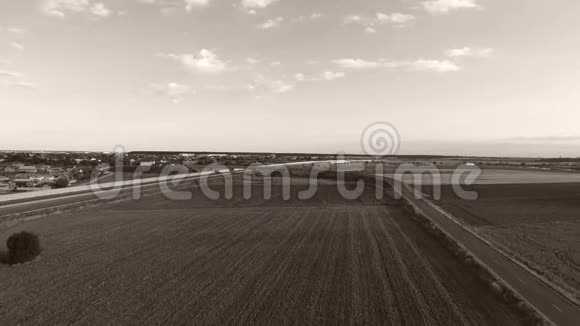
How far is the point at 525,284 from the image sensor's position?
16.4 meters

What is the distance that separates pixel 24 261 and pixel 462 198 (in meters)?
49.7

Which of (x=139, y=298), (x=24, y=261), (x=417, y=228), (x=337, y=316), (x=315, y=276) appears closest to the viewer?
(x=337, y=316)

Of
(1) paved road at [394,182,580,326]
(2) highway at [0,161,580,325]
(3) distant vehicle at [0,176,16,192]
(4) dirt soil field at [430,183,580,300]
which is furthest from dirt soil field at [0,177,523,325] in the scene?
(3) distant vehicle at [0,176,16,192]

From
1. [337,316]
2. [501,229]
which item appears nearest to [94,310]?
[337,316]

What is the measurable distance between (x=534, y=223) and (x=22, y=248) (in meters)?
37.6

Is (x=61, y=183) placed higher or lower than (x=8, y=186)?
higher

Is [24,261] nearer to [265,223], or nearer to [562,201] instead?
[265,223]

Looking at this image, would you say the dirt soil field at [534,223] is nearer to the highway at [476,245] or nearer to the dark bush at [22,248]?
the highway at [476,245]

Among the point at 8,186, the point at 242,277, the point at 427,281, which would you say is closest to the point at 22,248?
the point at 242,277

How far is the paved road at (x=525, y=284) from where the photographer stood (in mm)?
13445

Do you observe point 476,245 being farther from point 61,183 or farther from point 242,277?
point 61,183

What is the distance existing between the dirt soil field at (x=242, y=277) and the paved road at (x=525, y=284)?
122 cm

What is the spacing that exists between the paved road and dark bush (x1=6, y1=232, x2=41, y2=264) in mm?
23379

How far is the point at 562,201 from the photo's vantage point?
4756 centimetres
